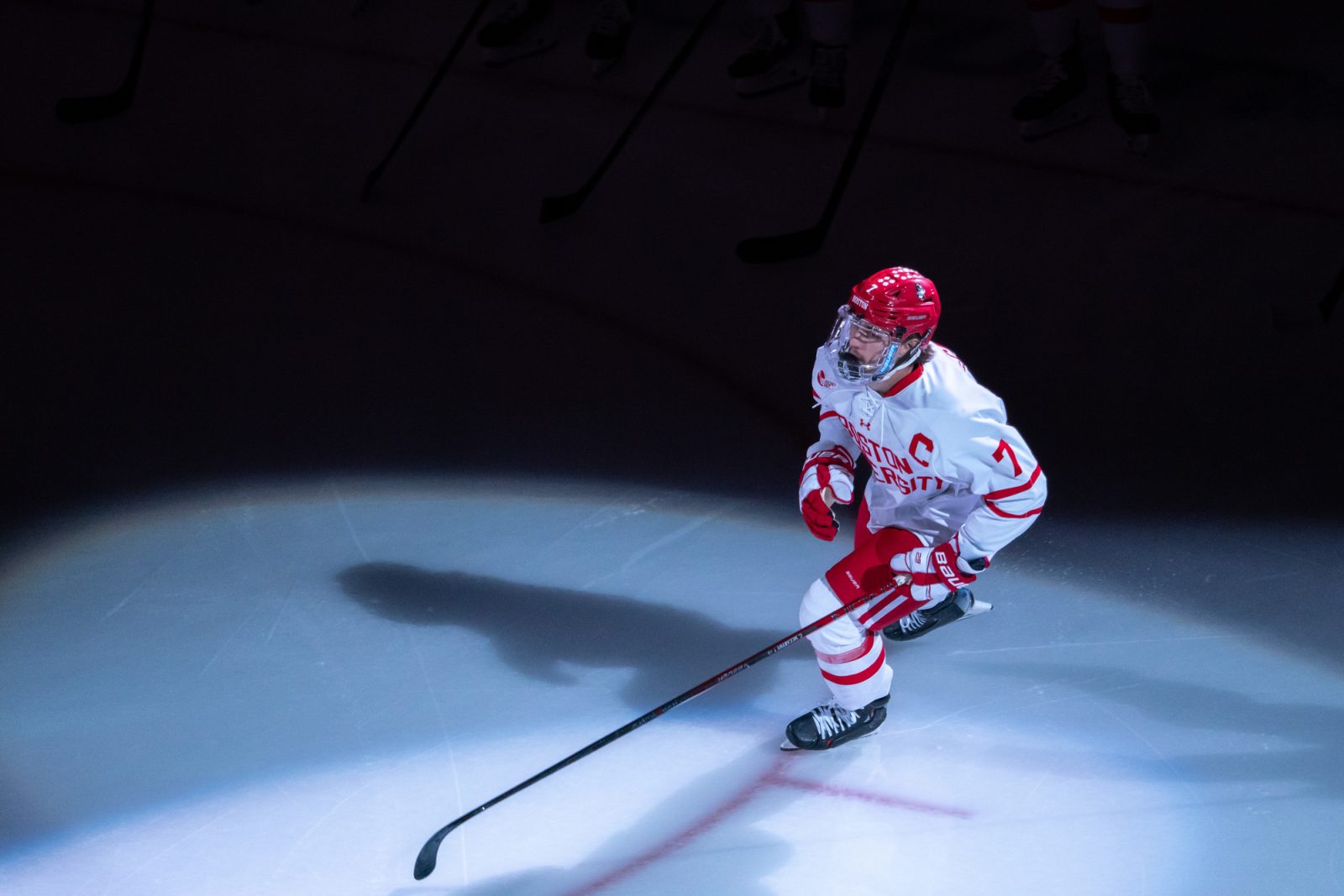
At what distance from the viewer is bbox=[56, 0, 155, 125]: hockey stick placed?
5.59 metres

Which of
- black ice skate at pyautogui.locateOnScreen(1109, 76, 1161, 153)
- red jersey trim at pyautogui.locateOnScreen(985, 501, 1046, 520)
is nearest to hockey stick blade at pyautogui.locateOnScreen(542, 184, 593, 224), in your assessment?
black ice skate at pyautogui.locateOnScreen(1109, 76, 1161, 153)

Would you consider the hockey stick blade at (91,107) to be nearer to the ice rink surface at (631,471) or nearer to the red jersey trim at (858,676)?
the ice rink surface at (631,471)

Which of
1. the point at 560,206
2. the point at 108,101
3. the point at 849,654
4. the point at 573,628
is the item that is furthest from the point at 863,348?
the point at 108,101

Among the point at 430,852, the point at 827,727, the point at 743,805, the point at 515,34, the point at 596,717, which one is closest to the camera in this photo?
the point at 430,852

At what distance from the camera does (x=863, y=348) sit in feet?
7.63

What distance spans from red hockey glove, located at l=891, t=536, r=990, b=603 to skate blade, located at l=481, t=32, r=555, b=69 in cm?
388

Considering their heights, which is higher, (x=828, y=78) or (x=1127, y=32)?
(x=1127, y=32)

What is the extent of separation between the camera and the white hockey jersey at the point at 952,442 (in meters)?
2.33

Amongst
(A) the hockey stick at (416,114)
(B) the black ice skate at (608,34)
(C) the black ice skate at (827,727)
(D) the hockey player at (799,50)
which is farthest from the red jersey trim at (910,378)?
(B) the black ice skate at (608,34)

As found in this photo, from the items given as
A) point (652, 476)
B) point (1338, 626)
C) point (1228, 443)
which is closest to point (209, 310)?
point (652, 476)

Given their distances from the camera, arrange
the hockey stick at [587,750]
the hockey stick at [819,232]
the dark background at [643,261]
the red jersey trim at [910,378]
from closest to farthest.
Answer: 1. the hockey stick at [587,750]
2. the red jersey trim at [910,378]
3. the dark background at [643,261]
4. the hockey stick at [819,232]

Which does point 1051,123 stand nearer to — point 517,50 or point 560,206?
point 560,206

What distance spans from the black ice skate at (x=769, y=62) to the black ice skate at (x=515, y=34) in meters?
0.93

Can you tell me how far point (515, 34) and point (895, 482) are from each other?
3.80m
